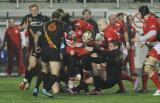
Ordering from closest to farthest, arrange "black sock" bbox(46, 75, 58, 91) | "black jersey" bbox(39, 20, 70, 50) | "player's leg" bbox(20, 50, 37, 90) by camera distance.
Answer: "black sock" bbox(46, 75, 58, 91)
"black jersey" bbox(39, 20, 70, 50)
"player's leg" bbox(20, 50, 37, 90)

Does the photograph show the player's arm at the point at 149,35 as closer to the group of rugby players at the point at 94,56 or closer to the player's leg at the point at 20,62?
the group of rugby players at the point at 94,56

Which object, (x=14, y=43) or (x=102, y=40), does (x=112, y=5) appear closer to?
(x=14, y=43)

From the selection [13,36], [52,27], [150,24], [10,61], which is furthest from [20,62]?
[52,27]

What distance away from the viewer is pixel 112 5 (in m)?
35.9

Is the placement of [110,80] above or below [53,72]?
below

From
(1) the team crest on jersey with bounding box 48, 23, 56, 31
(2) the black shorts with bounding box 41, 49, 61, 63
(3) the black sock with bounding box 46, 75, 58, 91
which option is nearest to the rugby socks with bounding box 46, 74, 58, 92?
(3) the black sock with bounding box 46, 75, 58, 91

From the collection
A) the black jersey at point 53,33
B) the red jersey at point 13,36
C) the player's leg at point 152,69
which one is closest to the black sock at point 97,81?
the player's leg at point 152,69

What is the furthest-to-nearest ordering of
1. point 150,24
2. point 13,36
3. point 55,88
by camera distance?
point 13,36, point 55,88, point 150,24

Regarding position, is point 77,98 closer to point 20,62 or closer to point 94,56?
point 94,56

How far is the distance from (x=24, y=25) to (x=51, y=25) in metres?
3.29

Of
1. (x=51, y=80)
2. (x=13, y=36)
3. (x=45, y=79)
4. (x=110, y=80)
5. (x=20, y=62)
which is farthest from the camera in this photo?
(x=13, y=36)

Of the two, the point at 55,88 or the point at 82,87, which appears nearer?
the point at 55,88

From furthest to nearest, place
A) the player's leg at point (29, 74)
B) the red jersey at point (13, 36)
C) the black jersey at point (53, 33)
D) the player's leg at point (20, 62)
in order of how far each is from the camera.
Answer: the red jersey at point (13, 36) < the player's leg at point (20, 62) < the player's leg at point (29, 74) < the black jersey at point (53, 33)

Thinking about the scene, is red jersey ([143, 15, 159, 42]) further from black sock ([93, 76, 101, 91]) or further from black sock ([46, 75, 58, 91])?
black sock ([46, 75, 58, 91])
